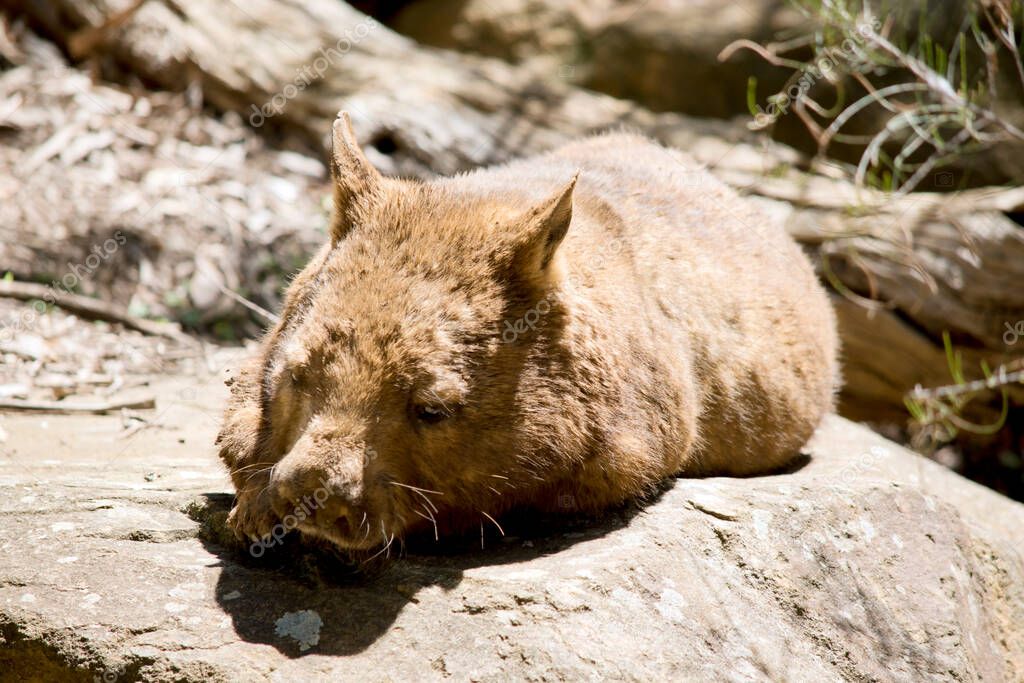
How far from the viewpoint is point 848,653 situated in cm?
411

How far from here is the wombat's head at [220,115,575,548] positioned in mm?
3670

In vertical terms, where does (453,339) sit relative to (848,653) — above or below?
above

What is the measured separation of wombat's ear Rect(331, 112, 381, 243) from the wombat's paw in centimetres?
116

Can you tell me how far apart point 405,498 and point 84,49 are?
751 centimetres

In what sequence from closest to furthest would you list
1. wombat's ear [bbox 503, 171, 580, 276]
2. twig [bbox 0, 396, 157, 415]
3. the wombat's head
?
1. the wombat's head
2. wombat's ear [bbox 503, 171, 580, 276]
3. twig [bbox 0, 396, 157, 415]

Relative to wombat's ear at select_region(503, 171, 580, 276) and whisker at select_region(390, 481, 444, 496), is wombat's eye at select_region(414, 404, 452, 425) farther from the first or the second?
wombat's ear at select_region(503, 171, 580, 276)

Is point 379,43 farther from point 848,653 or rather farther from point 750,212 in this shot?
point 848,653

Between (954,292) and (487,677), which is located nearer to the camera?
(487,677)

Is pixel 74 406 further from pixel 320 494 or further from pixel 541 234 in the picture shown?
pixel 541 234

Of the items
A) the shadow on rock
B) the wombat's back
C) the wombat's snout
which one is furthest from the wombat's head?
the wombat's back

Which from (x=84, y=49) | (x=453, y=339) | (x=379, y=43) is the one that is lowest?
(x=84, y=49)

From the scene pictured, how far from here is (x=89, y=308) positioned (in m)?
7.39

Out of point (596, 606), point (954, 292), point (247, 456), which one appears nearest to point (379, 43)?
point (954, 292)

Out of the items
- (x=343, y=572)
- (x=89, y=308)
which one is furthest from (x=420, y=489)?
(x=89, y=308)
